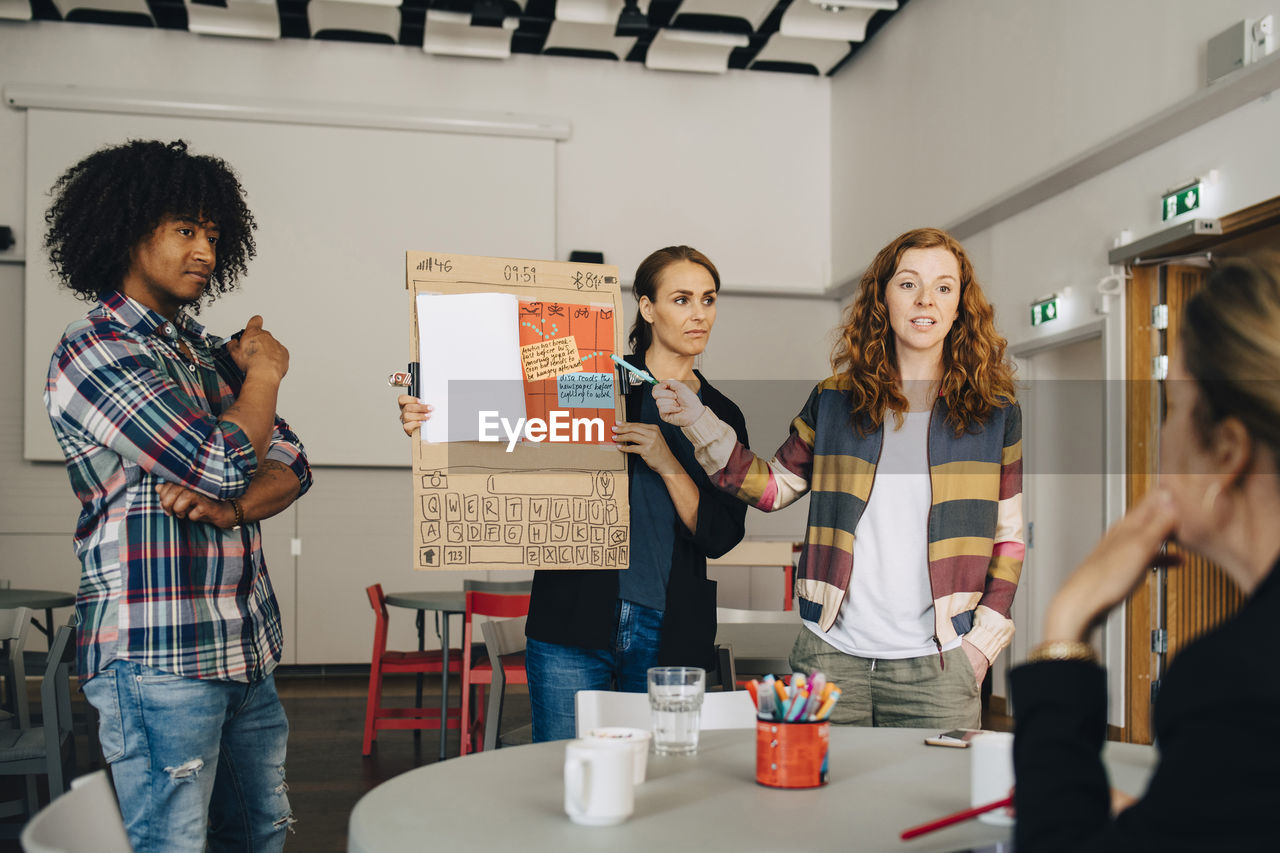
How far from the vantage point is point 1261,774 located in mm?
696

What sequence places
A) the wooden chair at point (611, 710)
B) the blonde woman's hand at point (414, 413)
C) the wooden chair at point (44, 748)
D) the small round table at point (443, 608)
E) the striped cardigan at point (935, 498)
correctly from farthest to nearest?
the small round table at point (443, 608) → the wooden chair at point (44, 748) → the blonde woman's hand at point (414, 413) → the striped cardigan at point (935, 498) → the wooden chair at point (611, 710)

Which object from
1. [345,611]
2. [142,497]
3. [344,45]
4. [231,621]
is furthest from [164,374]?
[344,45]

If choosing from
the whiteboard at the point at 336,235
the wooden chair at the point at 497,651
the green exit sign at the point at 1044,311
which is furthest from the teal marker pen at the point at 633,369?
the whiteboard at the point at 336,235

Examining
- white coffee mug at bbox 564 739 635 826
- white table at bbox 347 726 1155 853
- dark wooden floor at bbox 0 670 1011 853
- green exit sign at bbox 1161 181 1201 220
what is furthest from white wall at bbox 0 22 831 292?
white coffee mug at bbox 564 739 635 826

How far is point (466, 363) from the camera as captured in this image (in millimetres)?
1958

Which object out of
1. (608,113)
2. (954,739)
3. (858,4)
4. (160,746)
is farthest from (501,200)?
(954,739)

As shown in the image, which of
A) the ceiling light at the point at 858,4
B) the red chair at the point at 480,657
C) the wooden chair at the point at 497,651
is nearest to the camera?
the wooden chair at the point at 497,651

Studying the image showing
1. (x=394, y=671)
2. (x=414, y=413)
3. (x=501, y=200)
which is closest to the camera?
(x=414, y=413)

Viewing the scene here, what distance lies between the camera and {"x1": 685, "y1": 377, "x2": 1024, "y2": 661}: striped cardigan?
69.3 inches

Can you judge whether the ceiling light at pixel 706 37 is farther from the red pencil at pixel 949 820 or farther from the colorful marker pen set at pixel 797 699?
the red pencil at pixel 949 820

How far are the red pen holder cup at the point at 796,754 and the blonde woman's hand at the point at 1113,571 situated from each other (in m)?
0.41

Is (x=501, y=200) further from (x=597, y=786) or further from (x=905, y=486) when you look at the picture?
(x=597, y=786)

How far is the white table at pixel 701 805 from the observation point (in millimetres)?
1055

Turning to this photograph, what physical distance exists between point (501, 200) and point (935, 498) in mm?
5881
